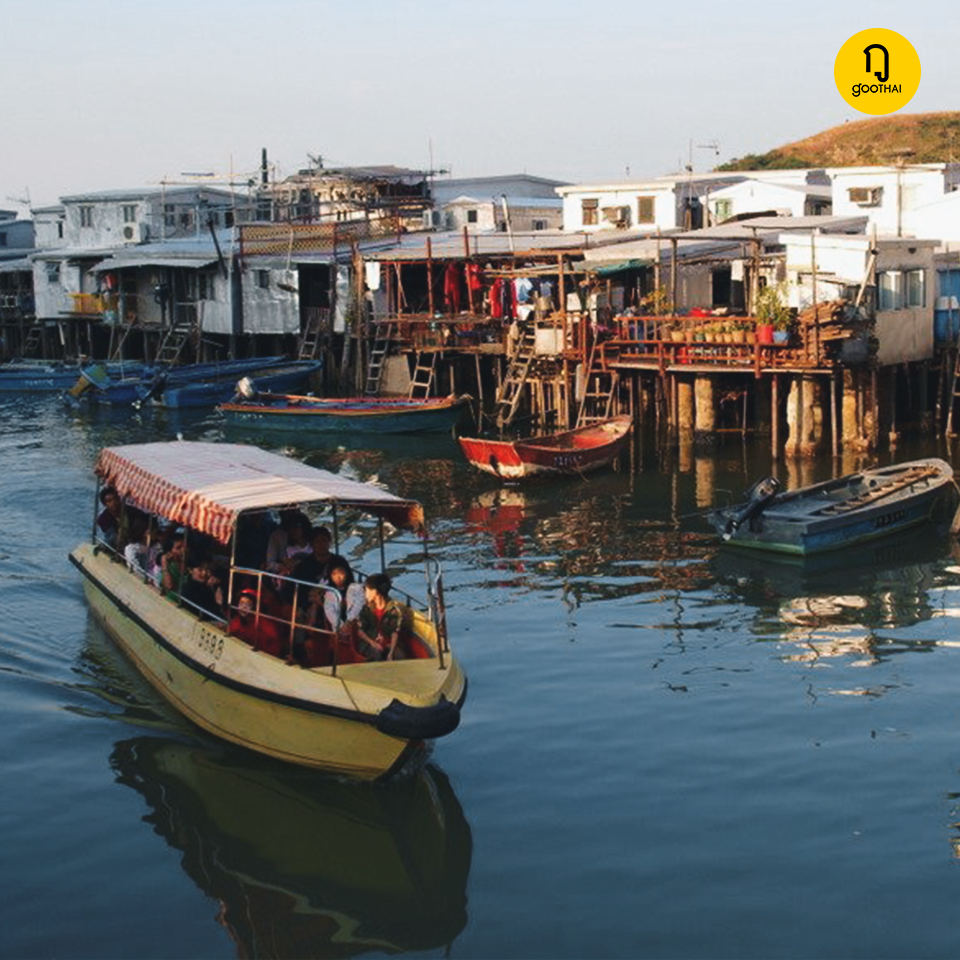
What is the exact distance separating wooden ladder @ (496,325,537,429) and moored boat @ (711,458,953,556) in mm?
12876

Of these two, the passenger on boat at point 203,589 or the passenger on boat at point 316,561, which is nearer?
the passenger on boat at point 316,561

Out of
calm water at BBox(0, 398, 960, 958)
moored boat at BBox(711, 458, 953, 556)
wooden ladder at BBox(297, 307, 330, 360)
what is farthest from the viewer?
wooden ladder at BBox(297, 307, 330, 360)

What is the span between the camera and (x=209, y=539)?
19.1 meters

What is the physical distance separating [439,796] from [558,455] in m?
18.1

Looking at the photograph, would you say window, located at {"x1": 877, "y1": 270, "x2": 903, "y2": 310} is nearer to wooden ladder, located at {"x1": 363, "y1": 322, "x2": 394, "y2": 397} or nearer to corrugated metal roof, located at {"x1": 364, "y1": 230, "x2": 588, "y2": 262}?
corrugated metal roof, located at {"x1": 364, "y1": 230, "x2": 588, "y2": 262}

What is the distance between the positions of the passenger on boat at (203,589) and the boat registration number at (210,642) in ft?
2.25

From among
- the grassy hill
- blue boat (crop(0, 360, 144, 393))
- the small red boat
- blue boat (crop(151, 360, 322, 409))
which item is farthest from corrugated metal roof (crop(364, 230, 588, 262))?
the grassy hill

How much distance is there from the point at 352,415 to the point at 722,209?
1655 cm

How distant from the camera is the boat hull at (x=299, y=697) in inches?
568

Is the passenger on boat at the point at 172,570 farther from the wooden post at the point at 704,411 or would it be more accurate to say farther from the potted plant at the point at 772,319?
the wooden post at the point at 704,411

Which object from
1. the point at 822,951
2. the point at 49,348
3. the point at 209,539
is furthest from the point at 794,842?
the point at 49,348

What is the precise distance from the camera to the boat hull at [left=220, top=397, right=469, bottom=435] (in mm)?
40719

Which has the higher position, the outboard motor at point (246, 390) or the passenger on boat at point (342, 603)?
the outboard motor at point (246, 390)

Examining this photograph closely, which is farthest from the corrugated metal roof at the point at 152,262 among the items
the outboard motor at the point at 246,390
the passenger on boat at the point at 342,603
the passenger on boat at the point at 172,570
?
the passenger on boat at the point at 342,603
